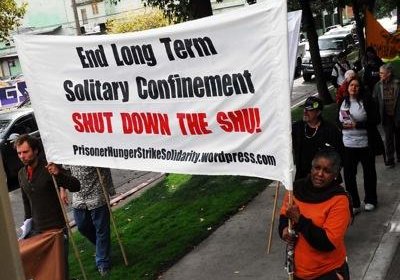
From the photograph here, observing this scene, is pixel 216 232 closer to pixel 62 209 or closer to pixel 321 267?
pixel 62 209

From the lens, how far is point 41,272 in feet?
15.0

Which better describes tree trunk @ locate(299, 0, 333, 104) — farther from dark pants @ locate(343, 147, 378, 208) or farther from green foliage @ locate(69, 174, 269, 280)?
dark pants @ locate(343, 147, 378, 208)

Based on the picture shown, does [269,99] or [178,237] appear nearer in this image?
[269,99]

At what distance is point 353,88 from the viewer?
635 centimetres

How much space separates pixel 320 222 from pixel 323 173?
0.32 metres

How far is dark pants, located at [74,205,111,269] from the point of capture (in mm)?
5789

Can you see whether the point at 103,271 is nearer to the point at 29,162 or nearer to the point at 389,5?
the point at 29,162

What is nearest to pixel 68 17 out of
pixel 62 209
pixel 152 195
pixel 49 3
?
pixel 49 3

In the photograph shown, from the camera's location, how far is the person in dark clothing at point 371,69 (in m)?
11.2

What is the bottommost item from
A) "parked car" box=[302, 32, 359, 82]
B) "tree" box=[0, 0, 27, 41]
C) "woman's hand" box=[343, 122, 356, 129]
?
"parked car" box=[302, 32, 359, 82]

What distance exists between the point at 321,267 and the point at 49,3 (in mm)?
65619

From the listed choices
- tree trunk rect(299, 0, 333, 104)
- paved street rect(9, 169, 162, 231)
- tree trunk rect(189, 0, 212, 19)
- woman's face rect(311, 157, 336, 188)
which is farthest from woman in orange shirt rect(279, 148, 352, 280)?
tree trunk rect(299, 0, 333, 104)

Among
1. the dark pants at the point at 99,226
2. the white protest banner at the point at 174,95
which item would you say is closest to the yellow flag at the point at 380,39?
the dark pants at the point at 99,226

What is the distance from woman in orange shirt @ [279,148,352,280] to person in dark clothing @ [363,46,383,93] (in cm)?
785
